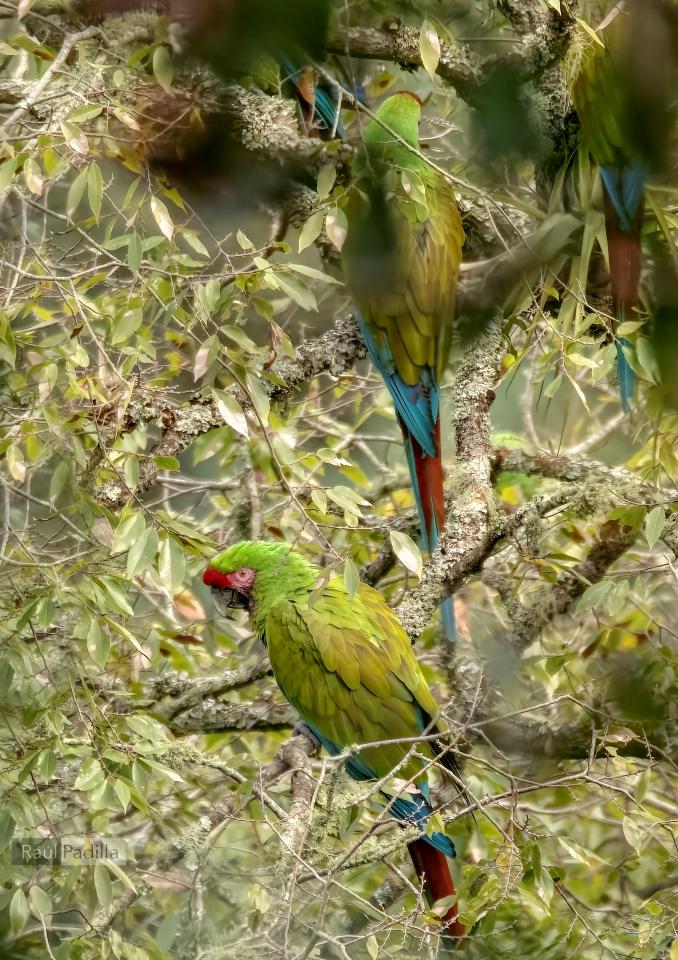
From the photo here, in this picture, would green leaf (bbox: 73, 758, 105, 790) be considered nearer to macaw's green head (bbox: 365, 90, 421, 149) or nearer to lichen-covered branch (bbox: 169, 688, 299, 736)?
lichen-covered branch (bbox: 169, 688, 299, 736)

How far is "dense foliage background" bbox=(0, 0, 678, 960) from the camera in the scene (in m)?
1.08

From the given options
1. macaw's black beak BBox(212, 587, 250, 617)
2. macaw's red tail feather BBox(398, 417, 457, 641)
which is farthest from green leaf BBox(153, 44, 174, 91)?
macaw's black beak BBox(212, 587, 250, 617)

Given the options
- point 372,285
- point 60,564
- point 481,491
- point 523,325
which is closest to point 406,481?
point 481,491

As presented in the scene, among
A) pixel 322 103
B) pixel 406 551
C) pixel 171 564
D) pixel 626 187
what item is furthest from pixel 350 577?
pixel 322 103

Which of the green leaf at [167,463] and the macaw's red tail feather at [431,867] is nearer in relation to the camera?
the green leaf at [167,463]

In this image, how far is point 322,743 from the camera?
1.85 metres

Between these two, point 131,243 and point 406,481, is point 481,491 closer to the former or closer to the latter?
point 406,481

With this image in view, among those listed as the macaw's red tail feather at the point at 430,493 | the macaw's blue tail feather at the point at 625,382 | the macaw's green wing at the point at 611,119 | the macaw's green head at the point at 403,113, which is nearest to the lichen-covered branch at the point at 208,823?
the macaw's red tail feather at the point at 430,493

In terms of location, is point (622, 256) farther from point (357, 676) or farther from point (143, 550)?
point (357, 676)

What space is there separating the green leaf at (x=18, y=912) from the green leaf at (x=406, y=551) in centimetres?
61

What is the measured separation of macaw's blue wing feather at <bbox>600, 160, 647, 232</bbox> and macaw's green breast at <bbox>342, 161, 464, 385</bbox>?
0.09 metres

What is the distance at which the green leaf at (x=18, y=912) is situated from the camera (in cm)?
116

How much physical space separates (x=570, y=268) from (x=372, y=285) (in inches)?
46.0

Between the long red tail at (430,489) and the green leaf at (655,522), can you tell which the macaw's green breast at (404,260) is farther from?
the green leaf at (655,522)
